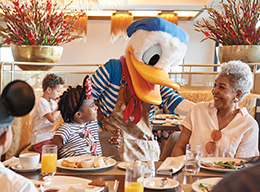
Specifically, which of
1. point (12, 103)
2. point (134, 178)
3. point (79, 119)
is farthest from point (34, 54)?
point (12, 103)

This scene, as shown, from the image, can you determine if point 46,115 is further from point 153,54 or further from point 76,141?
point 153,54

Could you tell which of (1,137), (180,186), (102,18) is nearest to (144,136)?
(180,186)

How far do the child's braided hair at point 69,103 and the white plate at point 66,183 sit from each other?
68 centimetres

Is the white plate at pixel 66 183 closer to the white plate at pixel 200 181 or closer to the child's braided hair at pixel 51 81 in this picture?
the white plate at pixel 200 181

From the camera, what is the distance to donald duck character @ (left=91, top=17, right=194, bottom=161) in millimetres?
2176

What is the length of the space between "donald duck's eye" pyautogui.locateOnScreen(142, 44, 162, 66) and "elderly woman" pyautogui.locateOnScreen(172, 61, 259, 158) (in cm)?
44

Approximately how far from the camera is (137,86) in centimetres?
216

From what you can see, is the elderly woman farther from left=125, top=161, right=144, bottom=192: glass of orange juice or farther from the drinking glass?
left=125, top=161, right=144, bottom=192: glass of orange juice

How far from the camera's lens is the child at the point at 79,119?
6.48 feet

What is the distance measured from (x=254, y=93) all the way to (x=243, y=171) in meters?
3.24

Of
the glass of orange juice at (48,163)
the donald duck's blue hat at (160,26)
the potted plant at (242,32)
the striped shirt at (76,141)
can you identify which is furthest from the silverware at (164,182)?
the potted plant at (242,32)

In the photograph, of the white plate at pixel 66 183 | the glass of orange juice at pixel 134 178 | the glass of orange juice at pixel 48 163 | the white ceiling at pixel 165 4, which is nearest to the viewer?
the glass of orange juice at pixel 134 178

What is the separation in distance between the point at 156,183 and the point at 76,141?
0.77 metres

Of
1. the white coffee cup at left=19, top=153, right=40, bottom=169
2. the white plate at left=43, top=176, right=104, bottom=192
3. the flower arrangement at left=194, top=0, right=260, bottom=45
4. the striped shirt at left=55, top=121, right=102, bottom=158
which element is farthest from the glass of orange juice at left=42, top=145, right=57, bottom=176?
the flower arrangement at left=194, top=0, right=260, bottom=45
